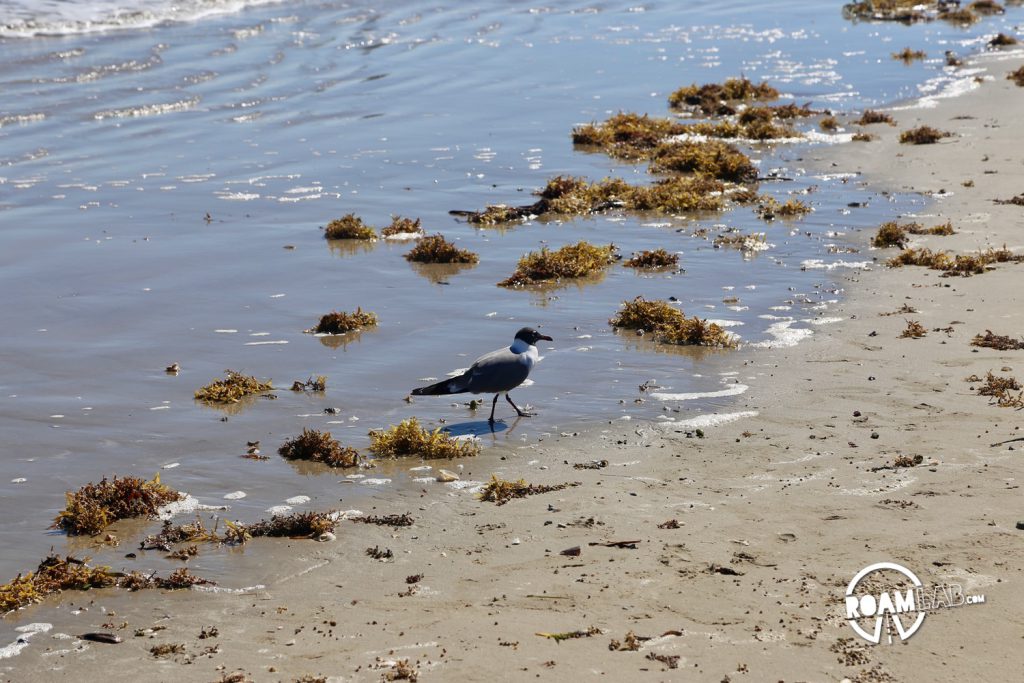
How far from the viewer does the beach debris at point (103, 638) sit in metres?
6.32

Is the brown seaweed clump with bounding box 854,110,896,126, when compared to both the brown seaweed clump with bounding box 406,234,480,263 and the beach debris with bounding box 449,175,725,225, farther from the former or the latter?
the brown seaweed clump with bounding box 406,234,480,263

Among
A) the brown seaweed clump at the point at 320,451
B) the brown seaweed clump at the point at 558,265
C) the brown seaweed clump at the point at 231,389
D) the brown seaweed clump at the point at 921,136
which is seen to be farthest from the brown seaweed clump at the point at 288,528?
the brown seaweed clump at the point at 921,136

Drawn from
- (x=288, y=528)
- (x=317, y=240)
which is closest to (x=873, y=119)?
(x=317, y=240)

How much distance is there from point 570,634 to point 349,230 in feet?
27.9

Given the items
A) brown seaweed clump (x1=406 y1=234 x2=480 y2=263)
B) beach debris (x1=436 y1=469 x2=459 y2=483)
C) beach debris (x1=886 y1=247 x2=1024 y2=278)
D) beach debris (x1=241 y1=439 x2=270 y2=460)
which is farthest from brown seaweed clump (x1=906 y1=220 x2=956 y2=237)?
beach debris (x1=241 y1=439 x2=270 y2=460)

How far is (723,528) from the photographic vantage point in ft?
24.0

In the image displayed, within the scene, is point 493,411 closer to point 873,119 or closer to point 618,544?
point 618,544

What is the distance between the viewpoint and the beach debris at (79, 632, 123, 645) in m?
6.32

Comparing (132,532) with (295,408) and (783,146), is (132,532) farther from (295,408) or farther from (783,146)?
(783,146)

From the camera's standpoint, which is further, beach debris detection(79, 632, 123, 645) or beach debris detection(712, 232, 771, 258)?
beach debris detection(712, 232, 771, 258)

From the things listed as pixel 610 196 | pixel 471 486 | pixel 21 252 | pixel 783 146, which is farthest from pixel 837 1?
pixel 471 486

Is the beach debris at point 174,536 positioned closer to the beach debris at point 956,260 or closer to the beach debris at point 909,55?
the beach debris at point 956,260

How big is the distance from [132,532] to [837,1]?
3040cm

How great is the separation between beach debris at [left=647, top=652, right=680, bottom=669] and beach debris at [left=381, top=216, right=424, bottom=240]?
8.82 meters
